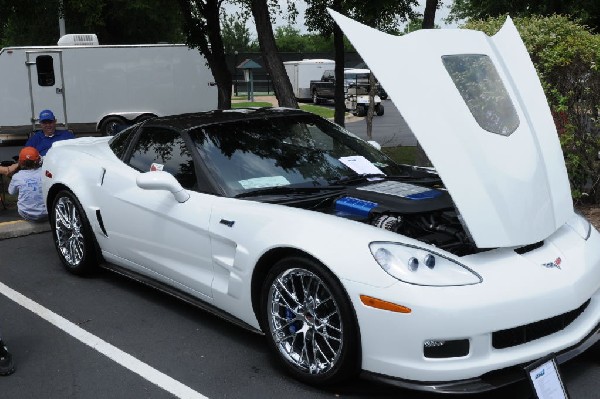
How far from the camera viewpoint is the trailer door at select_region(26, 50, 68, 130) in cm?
1745

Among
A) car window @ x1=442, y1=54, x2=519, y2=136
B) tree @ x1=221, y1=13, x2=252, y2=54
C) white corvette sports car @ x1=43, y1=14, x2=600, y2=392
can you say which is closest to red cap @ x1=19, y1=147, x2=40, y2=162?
white corvette sports car @ x1=43, y1=14, x2=600, y2=392

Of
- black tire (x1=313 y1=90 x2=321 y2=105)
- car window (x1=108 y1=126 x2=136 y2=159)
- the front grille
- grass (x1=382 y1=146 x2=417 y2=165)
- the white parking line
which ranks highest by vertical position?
car window (x1=108 y1=126 x2=136 y2=159)

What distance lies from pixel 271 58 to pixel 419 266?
21.5 ft

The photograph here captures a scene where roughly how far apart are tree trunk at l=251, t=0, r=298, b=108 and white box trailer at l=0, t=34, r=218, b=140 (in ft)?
30.9

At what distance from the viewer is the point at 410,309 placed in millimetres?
3379

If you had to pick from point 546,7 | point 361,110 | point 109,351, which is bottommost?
point 361,110

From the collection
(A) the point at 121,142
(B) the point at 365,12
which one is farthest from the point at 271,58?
(A) the point at 121,142

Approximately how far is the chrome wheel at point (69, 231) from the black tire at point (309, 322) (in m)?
2.41

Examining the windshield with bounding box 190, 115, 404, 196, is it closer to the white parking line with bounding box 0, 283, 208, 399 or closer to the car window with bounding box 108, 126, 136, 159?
the car window with bounding box 108, 126, 136, 159

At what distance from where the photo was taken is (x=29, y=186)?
739cm

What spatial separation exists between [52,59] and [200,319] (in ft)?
47.4

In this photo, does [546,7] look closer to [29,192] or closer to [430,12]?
[430,12]

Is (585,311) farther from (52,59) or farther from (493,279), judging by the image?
(52,59)

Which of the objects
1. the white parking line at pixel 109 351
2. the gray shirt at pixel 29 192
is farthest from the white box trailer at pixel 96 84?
the white parking line at pixel 109 351
